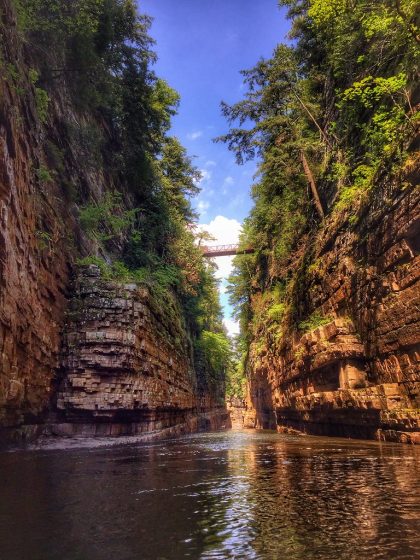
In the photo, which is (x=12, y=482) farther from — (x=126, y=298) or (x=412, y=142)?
(x=412, y=142)

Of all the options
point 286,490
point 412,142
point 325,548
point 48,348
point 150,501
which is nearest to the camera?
point 325,548

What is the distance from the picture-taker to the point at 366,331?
39.5 feet

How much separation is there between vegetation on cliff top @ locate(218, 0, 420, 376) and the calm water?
8752 millimetres

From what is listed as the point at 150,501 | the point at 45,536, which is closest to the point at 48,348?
the point at 150,501

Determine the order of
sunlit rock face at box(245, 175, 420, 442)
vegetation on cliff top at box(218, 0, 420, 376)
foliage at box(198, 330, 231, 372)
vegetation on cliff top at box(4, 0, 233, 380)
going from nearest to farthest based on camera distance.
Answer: sunlit rock face at box(245, 175, 420, 442) < vegetation on cliff top at box(218, 0, 420, 376) < vegetation on cliff top at box(4, 0, 233, 380) < foliage at box(198, 330, 231, 372)

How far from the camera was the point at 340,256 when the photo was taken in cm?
1441

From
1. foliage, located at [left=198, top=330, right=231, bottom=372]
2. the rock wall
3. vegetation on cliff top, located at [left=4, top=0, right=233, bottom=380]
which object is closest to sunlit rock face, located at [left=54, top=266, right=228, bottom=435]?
the rock wall

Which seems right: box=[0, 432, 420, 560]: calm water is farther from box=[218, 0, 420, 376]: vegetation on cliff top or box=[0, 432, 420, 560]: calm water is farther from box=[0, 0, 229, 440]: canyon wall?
box=[218, 0, 420, 376]: vegetation on cliff top

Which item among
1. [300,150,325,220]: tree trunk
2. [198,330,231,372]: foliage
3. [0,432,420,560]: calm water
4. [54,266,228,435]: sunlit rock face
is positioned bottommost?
[0,432,420,560]: calm water

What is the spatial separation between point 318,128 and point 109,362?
53.0ft

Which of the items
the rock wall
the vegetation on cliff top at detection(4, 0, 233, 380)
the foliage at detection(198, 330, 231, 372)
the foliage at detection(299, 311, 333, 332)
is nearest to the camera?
the rock wall

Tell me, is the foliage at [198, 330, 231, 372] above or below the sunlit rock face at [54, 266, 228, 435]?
above

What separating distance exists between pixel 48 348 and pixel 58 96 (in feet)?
35.8

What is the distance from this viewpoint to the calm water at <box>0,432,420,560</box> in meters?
2.61
